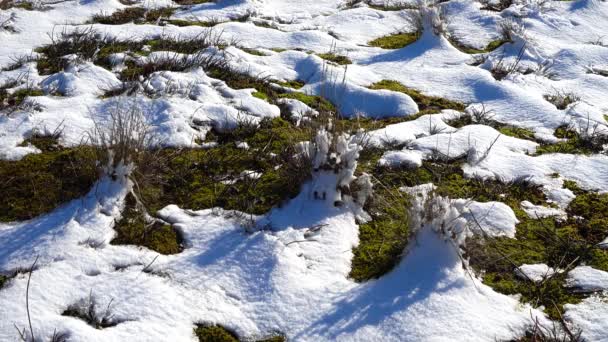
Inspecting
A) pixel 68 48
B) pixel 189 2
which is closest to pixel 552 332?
pixel 68 48

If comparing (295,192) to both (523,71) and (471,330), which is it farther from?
(523,71)

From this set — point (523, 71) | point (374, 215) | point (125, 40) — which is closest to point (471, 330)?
point (374, 215)

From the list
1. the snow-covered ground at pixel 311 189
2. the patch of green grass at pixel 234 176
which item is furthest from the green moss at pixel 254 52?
the patch of green grass at pixel 234 176

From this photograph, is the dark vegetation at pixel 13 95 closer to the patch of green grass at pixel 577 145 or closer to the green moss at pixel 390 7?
the patch of green grass at pixel 577 145

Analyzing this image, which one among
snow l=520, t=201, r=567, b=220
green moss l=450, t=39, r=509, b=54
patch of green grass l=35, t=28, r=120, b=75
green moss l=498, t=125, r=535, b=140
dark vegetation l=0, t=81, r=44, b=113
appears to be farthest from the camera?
green moss l=450, t=39, r=509, b=54

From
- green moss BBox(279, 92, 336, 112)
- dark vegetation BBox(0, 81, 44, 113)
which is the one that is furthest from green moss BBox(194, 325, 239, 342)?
dark vegetation BBox(0, 81, 44, 113)

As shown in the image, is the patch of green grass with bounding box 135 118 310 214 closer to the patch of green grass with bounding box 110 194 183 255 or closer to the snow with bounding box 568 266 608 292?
the patch of green grass with bounding box 110 194 183 255
